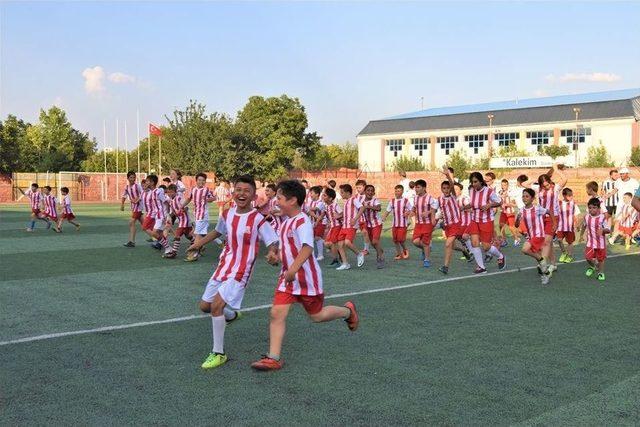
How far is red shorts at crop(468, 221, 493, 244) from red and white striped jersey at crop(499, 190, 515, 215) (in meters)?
5.05

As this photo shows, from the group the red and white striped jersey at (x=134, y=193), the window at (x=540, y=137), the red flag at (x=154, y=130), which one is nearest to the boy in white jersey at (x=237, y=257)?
the red and white striped jersey at (x=134, y=193)

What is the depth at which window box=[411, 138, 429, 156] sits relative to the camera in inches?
3044

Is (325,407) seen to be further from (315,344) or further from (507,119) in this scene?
(507,119)

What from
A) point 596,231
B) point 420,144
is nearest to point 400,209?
point 596,231

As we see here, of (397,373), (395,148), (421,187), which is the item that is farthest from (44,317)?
(395,148)

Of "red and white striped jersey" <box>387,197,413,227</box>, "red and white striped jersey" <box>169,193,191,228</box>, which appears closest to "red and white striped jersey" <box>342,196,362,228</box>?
"red and white striped jersey" <box>387,197,413,227</box>

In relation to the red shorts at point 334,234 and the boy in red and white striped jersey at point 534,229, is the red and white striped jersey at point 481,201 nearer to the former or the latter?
the boy in red and white striped jersey at point 534,229

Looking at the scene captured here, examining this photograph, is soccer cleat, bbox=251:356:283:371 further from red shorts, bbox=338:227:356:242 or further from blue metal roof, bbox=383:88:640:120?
blue metal roof, bbox=383:88:640:120

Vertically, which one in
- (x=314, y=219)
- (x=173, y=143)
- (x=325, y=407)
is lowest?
(x=325, y=407)

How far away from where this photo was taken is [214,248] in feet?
52.6

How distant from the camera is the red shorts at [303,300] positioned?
18.8ft

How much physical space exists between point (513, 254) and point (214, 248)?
7.13 meters

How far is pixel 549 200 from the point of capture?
11.7m

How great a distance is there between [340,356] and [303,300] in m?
0.69
